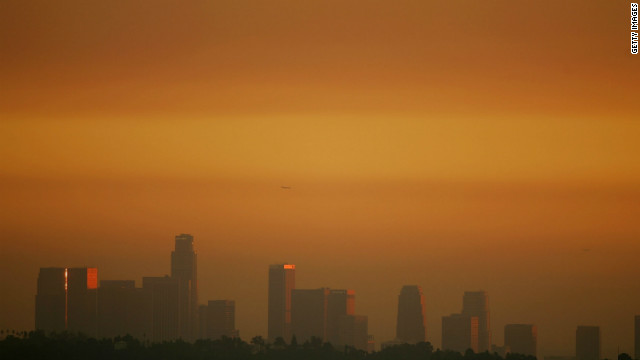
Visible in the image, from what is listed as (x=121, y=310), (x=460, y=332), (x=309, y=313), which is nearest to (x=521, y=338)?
(x=460, y=332)

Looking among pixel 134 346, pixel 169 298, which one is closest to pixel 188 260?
pixel 169 298

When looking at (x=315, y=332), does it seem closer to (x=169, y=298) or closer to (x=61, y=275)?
(x=169, y=298)

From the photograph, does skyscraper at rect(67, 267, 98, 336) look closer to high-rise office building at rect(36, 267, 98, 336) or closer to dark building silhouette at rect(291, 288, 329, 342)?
high-rise office building at rect(36, 267, 98, 336)

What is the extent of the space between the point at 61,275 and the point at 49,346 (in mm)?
78998

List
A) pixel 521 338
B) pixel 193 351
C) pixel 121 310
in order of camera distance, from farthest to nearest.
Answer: pixel 121 310
pixel 521 338
pixel 193 351

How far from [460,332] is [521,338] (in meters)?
12.8

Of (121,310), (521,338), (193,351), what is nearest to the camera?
(193,351)

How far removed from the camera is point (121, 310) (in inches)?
6939

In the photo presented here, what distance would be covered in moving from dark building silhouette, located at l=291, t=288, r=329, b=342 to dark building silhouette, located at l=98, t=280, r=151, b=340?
19.0m

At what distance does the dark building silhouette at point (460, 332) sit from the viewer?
156 m

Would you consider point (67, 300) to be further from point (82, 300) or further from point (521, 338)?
point (521, 338)

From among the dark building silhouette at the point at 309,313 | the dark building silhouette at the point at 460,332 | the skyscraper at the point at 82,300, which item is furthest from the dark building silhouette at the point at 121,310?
the dark building silhouette at the point at 460,332

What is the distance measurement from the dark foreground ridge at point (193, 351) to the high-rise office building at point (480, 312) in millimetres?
36315

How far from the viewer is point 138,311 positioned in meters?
181
